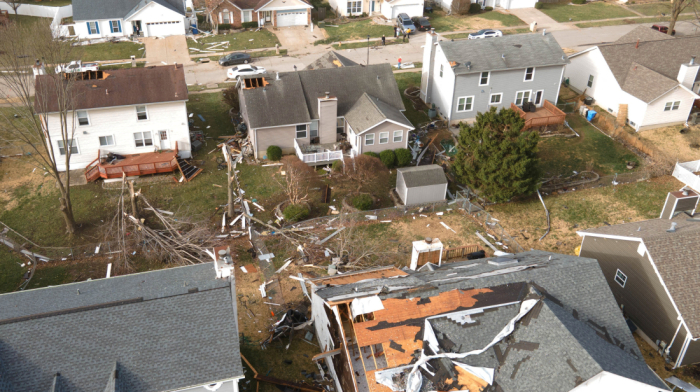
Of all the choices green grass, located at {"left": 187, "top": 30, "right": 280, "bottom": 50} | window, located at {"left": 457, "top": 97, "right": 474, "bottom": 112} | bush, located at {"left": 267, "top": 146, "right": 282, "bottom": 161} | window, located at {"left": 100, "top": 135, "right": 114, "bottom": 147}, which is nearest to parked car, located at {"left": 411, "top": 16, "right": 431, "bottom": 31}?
green grass, located at {"left": 187, "top": 30, "right": 280, "bottom": 50}

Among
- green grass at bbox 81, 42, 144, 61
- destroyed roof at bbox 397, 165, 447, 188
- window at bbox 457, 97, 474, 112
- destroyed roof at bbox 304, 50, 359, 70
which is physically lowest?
destroyed roof at bbox 397, 165, 447, 188

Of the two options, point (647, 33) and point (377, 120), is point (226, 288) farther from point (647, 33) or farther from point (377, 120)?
point (647, 33)

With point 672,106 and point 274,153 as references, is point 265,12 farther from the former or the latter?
point 672,106

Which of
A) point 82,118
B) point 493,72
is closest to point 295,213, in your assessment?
point 82,118

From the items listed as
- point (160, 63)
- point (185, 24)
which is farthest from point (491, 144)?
point (185, 24)

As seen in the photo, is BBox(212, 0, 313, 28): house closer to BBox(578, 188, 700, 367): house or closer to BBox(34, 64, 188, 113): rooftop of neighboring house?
BBox(34, 64, 188, 113): rooftop of neighboring house
